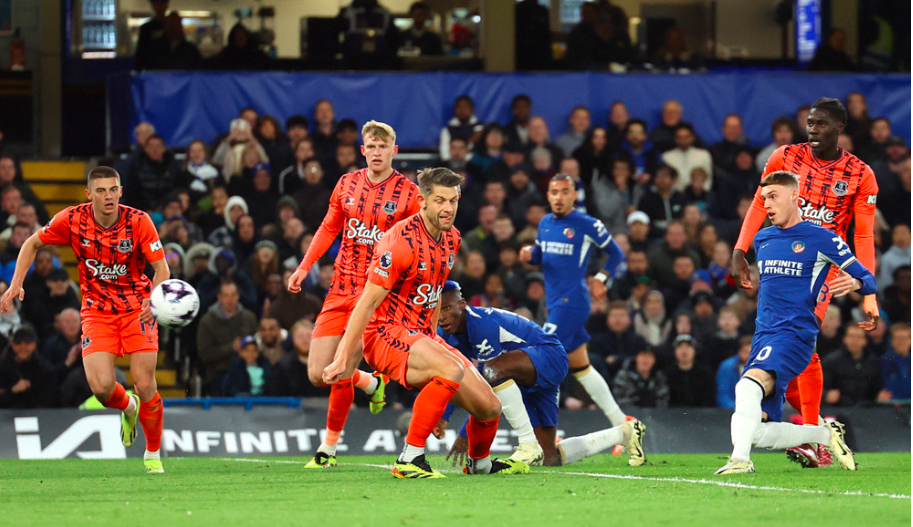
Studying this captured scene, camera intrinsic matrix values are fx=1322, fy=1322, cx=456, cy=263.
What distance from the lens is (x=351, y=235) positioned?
9.30m

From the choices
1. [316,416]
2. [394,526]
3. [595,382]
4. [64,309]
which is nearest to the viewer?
[394,526]

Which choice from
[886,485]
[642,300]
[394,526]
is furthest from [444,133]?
[394,526]

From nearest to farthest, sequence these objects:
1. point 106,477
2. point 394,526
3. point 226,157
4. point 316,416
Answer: point 394,526 → point 106,477 → point 316,416 → point 226,157

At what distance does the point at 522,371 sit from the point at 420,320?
1.50 meters

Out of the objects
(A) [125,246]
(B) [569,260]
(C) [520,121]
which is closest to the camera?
(A) [125,246]

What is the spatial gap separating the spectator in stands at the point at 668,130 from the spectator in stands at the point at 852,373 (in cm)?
402

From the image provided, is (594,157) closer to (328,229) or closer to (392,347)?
(328,229)

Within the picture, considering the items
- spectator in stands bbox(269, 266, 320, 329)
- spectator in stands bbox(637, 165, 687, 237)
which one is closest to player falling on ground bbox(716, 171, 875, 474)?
spectator in stands bbox(269, 266, 320, 329)

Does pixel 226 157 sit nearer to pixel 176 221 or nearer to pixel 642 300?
pixel 176 221

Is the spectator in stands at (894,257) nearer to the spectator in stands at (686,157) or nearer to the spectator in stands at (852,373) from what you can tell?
the spectator in stands at (852,373)

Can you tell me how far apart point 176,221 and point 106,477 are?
6299 mm

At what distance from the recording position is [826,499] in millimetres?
6598

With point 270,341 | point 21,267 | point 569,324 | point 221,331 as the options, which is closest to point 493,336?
point 569,324

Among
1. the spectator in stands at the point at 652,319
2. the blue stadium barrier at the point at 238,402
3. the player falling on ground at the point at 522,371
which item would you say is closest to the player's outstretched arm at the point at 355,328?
the player falling on ground at the point at 522,371
